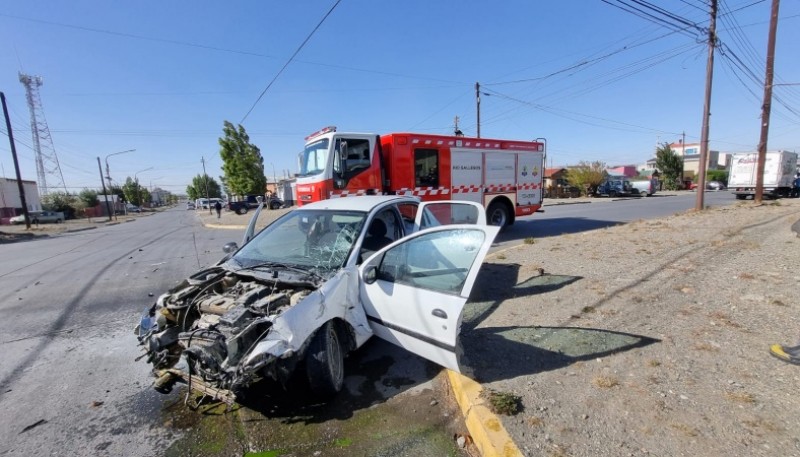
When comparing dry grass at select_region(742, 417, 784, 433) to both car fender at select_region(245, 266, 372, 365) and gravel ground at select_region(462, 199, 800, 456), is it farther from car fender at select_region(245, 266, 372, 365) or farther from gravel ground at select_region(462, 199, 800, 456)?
car fender at select_region(245, 266, 372, 365)

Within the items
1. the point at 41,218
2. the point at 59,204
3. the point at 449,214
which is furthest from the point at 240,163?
the point at 449,214

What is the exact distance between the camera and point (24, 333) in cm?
449

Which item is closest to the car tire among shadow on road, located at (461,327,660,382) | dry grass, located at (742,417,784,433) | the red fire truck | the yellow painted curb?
the yellow painted curb

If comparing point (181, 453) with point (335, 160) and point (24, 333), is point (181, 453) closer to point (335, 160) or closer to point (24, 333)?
point (24, 333)

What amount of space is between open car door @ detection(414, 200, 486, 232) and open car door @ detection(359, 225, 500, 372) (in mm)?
1003

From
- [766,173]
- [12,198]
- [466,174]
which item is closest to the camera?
[466,174]

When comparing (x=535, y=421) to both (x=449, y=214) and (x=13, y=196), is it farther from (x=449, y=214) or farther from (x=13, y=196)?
(x=13, y=196)

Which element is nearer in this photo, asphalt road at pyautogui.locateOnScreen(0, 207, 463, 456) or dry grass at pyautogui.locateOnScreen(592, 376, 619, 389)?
asphalt road at pyautogui.locateOnScreen(0, 207, 463, 456)

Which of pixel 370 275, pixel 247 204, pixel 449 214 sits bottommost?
pixel 247 204

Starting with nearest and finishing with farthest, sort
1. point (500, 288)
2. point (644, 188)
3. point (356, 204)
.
A: point (356, 204) < point (500, 288) < point (644, 188)

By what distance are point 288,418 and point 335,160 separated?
20.5 feet

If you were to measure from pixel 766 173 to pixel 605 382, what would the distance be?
3183cm

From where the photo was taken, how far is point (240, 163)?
126 ft

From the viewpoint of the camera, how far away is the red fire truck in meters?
8.22
